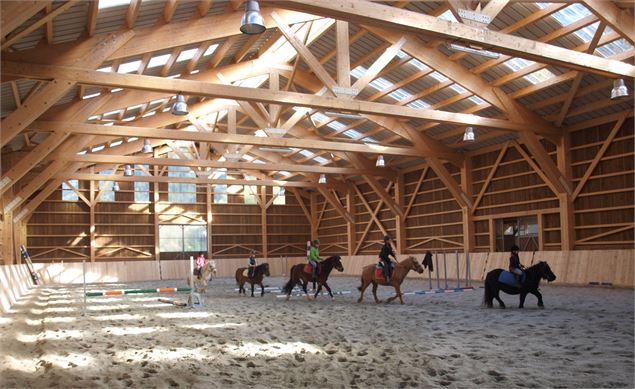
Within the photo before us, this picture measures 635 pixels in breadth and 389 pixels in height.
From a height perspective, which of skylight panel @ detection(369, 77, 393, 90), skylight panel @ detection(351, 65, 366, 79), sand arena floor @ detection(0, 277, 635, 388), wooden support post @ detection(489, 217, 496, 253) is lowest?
sand arena floor @ detection(0, 277, 635, 388)

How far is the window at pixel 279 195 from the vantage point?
37.9 metres

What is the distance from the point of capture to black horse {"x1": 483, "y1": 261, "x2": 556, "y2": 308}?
1266cm

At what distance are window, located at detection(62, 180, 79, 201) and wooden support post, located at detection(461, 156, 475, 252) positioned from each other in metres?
20.7

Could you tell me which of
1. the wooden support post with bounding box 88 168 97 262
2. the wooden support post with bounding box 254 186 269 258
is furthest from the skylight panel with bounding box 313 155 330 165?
the wooden support post with bounding box 88 168 97 262

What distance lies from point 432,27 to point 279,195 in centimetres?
2841

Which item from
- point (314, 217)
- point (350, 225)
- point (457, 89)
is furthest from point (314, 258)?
point (314, 217)

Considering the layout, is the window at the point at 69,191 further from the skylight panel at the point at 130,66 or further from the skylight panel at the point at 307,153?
the skylight panel at the point at 130,66

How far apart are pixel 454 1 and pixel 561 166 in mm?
12136

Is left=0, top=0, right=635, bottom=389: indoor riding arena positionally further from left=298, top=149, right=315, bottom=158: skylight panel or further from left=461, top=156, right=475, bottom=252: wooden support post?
left=298, top=149, right=315, bottom=158: skylight panel

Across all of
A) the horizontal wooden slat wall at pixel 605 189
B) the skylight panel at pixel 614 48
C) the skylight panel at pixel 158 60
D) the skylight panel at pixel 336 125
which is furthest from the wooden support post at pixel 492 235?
the skylight panel at pixel 158 60

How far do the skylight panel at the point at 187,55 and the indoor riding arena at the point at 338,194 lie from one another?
8cm

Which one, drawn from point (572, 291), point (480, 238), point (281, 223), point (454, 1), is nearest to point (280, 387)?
point (454, 1)

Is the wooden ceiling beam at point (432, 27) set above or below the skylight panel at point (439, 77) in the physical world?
below

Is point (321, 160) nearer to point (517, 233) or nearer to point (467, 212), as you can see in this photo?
point (467, 212)
